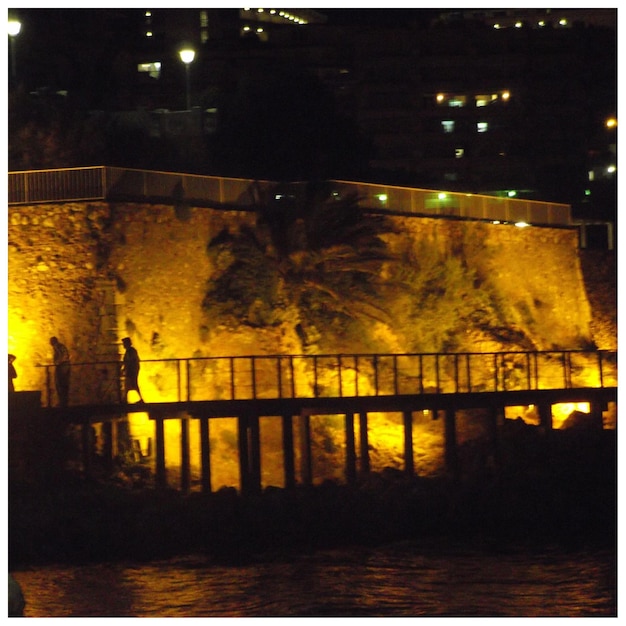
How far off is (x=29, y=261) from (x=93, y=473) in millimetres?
3617

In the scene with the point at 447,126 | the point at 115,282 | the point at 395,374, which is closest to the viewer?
the point at 115,282

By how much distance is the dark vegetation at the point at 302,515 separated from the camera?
2003 centimetres

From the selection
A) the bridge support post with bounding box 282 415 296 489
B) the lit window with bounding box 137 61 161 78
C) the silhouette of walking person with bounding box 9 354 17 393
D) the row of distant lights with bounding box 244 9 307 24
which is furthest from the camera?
the row of distant lights with bounding box 244 9 307 24

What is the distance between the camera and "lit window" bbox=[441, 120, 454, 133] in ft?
147

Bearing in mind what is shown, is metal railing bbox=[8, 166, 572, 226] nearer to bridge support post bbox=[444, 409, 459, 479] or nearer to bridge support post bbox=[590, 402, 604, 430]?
bridge support post bbox=[444, 409, 459, 479]

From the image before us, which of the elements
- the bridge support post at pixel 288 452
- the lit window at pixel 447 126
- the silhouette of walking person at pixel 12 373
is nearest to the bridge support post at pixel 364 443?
the bridge support post at pixel 288 452

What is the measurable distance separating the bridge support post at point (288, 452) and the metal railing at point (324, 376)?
691 mm

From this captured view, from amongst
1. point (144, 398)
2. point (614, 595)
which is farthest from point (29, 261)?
point (614, 595)

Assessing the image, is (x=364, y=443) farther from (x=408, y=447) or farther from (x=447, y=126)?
(x=447, y=126)

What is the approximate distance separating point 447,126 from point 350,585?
1123 inches

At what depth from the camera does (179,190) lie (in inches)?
936

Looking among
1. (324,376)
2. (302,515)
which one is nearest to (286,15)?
(324,376)

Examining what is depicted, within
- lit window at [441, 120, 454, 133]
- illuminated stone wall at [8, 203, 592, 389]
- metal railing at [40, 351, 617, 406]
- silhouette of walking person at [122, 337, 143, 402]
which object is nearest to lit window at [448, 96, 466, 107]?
lit window at [441, 120, 454, 133]

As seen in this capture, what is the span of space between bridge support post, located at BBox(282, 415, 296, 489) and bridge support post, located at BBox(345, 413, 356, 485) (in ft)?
2.81
